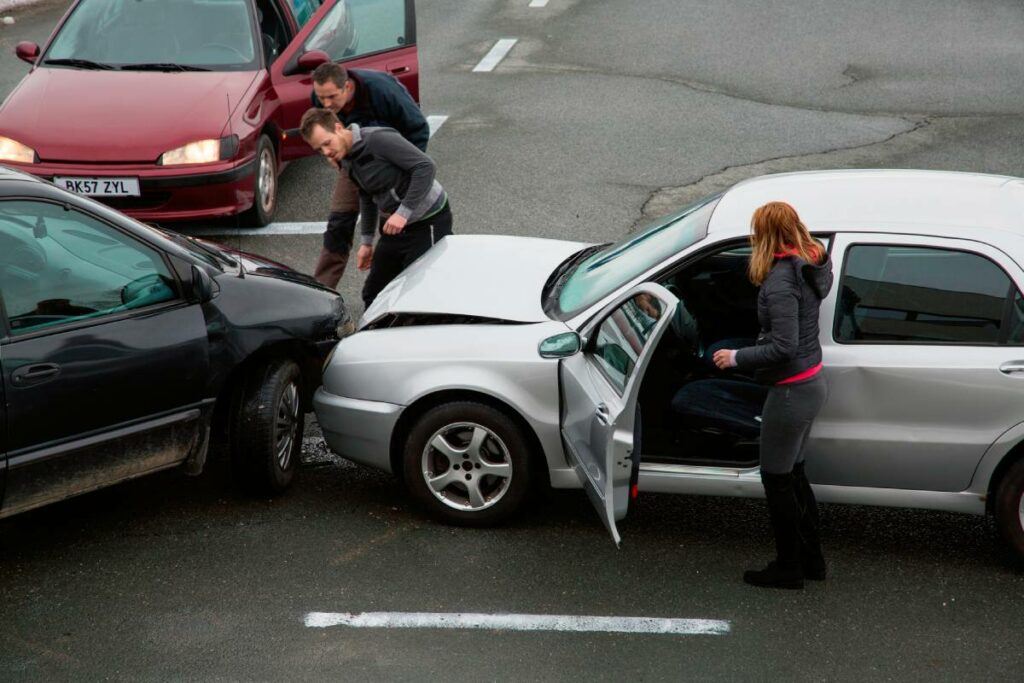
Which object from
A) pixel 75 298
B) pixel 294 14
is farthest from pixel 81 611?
pixel 294 14

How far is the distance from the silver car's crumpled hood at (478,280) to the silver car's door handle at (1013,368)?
2.03m

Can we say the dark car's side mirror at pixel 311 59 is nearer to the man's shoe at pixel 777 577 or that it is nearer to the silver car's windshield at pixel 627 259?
the silver car's windshield at pixel 627 259

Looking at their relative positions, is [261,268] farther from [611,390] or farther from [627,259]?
[611,390]

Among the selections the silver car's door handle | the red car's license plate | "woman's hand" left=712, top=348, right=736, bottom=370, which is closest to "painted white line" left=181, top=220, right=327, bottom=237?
the red car's license plate

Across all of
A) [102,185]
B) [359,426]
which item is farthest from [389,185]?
[102,185]

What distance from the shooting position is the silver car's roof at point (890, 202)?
530 centimetres

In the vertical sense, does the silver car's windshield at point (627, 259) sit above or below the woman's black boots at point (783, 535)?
above

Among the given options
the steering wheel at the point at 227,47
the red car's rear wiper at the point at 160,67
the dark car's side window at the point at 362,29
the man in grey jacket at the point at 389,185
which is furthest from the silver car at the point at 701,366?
the dark car's side window at the point at 362,29

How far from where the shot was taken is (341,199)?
8008mm

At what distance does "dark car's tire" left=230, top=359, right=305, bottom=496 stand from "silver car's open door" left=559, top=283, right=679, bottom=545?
4.80ft

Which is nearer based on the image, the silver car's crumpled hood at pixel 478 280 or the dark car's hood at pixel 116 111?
the silver car's crumpled hood at pixel 478 280

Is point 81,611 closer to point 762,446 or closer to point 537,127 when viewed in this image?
point 762,446

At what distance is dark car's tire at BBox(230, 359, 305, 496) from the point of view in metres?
5.89

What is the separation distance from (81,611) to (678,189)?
6812 millimetres
